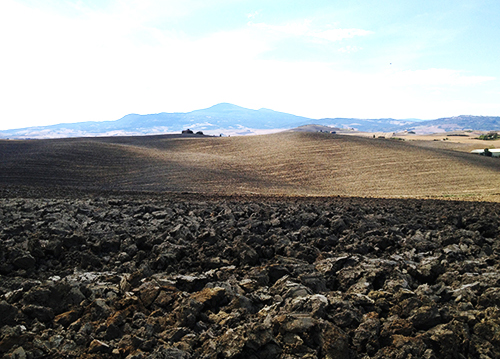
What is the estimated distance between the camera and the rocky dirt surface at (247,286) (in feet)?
14.3

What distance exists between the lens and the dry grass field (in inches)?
859

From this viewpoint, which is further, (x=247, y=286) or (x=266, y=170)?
(x=266, y=170)

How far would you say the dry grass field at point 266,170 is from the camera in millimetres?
21812

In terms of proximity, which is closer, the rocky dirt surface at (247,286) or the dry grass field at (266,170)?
the rocky dirt surface at (247,286)

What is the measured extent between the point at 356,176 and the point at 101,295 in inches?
943

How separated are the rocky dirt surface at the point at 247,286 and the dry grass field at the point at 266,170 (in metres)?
10.9

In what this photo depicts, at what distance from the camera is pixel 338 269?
6.80m

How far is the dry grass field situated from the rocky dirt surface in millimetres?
10918

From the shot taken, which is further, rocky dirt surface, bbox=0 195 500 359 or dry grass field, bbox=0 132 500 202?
dry grass field, bbox=0 132 500 202

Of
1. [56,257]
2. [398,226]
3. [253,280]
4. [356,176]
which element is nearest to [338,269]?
[253,280]

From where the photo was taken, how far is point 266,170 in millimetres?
28859

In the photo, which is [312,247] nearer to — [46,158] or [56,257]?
[56,257]

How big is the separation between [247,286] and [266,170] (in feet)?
75.5

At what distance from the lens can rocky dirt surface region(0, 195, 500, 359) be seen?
172 inches
